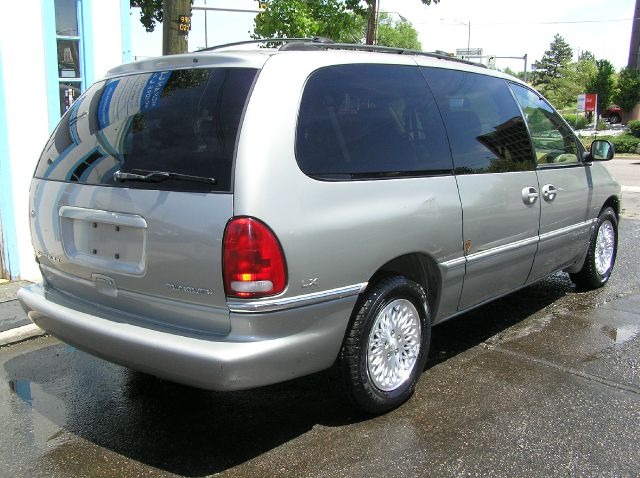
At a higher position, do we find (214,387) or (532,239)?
(532,239)

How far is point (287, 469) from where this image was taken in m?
2.81

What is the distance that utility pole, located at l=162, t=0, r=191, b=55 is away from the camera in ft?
21.9

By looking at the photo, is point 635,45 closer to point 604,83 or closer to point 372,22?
point 604,83

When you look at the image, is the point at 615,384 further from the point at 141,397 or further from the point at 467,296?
the point at 141,397

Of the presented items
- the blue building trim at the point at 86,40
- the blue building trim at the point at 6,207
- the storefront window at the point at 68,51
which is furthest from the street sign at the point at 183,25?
the blue building trim at the point at 6,207

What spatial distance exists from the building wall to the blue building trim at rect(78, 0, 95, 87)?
1.60 ft

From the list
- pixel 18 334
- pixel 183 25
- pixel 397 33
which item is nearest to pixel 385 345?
pixel 18 334

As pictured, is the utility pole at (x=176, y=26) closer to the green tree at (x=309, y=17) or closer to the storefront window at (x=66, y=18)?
the storefront window at (x=66, y=18)

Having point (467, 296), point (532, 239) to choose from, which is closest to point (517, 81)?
point (532, 239)

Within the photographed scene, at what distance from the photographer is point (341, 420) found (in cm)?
328

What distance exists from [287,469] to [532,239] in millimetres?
2423

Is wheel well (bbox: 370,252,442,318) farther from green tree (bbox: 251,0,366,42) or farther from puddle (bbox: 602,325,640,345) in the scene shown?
green tree (bbox: 251,0,366,42)

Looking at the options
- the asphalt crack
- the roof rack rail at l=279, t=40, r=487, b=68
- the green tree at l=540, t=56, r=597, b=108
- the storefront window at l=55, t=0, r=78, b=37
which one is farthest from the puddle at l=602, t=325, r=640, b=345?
the green tree at l=540, t=56, r=597, b=108

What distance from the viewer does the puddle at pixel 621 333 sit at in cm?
447
